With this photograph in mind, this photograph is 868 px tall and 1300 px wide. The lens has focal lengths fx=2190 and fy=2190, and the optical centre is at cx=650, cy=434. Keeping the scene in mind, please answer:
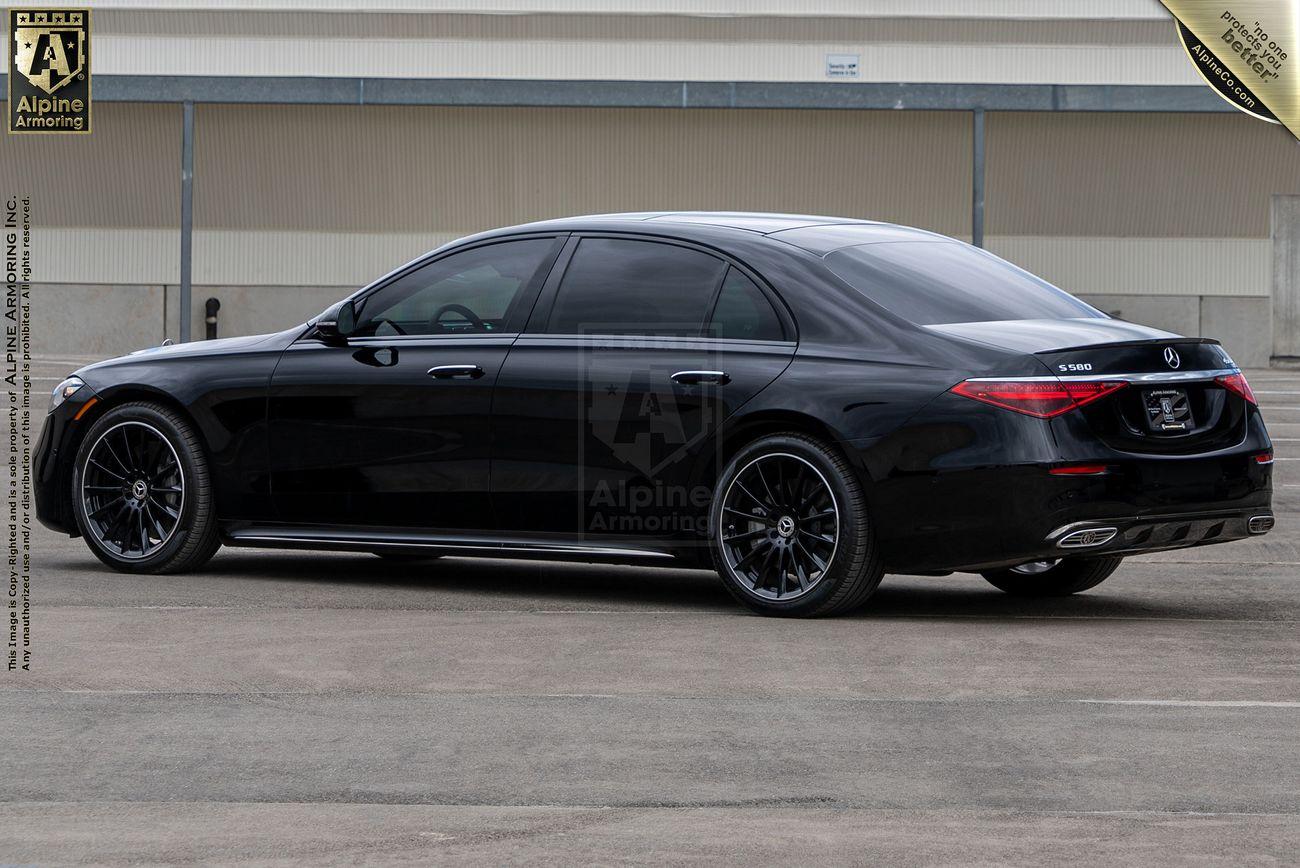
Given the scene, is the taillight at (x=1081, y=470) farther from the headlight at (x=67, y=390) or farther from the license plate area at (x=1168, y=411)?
the headlight at (x=67, y=390)

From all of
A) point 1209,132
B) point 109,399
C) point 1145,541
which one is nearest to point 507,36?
point 1209,132

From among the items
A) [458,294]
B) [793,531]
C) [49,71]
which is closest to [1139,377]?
[793,531]

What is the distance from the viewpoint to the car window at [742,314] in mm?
8312

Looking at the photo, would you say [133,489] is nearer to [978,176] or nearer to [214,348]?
[214,348]

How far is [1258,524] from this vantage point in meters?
8.05

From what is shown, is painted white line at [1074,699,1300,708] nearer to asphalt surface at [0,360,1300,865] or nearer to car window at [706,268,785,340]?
asphalt surface at [0,360,1300,865]

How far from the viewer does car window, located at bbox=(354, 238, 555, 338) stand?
29.4 feet

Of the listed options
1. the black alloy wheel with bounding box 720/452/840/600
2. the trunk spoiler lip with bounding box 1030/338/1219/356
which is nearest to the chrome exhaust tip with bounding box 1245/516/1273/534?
the trunk spoiler lip with bounding box 1030/338/1219/356

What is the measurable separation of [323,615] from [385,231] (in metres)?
30.1

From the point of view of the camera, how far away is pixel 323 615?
27.0 feet

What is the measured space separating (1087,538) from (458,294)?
114 inches

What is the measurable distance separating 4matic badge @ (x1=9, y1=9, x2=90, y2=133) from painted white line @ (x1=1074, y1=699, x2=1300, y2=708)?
1202 inches

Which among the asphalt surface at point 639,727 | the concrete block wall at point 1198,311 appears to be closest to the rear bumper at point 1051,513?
the asphalt surface at point 639,727

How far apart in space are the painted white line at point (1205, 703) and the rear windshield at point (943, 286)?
216 centimetres
